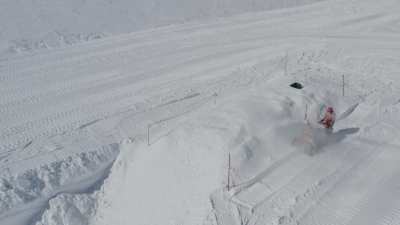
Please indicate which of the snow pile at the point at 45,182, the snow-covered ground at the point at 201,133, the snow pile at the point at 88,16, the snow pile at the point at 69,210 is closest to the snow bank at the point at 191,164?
the snow-covered ground at the point at 201,133

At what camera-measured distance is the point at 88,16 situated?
21.8 metres

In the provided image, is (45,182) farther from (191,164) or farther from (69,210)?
(191,164)

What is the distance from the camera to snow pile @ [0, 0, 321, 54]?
1916cm

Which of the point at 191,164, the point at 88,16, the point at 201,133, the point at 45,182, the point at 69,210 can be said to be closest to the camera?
the point at 191,164

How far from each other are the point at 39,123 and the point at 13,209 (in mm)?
3443

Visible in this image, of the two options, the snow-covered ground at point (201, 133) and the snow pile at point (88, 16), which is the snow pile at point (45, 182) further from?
the snow pile at point (88, 16)

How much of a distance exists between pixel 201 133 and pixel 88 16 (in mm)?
13921

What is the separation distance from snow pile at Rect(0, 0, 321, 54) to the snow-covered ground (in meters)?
1.56

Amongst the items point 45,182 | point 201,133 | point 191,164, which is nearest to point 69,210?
point 45,182

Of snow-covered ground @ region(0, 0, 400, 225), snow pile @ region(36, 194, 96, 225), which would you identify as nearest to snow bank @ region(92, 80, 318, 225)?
snow-covered ground @ region(0, 0, 400, 225)

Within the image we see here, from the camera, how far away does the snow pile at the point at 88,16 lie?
19156 millimetres

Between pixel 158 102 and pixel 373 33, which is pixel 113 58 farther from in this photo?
pixel 373 33

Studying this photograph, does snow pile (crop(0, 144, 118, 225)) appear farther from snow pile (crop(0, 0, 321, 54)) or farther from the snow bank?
snow pile (crop(0, 0, 321, 54))

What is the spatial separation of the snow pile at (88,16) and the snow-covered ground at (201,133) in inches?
61.6
